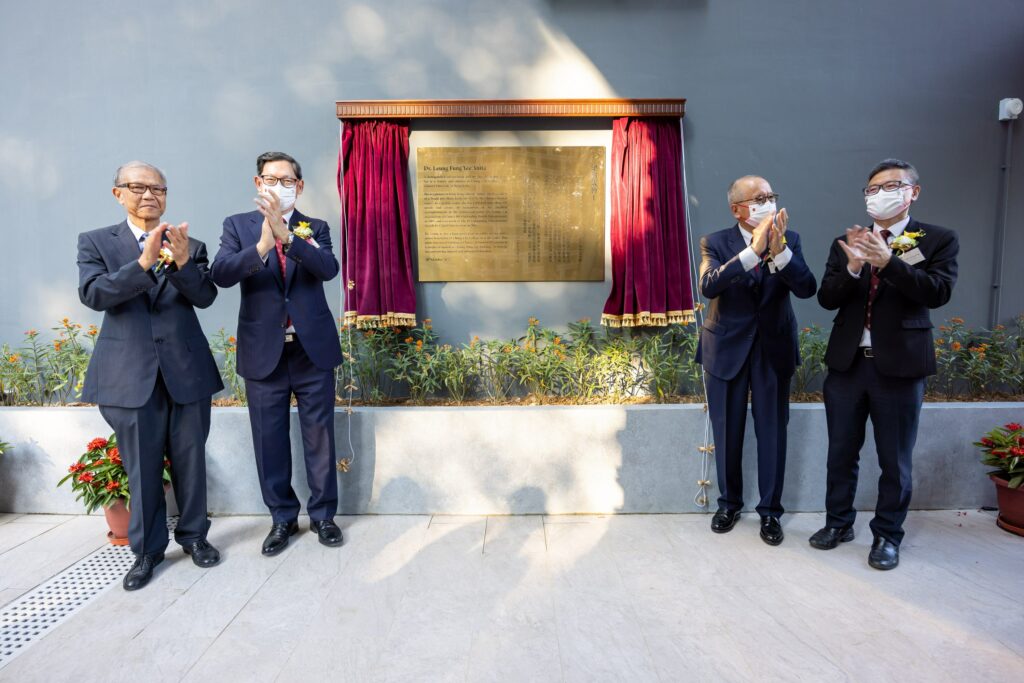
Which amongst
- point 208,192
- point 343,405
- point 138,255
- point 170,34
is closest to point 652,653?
point 343,405

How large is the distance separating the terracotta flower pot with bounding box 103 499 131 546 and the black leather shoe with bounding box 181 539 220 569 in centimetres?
43

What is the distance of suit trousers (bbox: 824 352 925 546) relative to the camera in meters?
2.18

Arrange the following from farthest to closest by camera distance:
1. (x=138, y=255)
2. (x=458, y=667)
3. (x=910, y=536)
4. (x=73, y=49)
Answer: (x=73, y=49) < (x=910, y=536) < (x=138, y=255) < (x=458, y=667)

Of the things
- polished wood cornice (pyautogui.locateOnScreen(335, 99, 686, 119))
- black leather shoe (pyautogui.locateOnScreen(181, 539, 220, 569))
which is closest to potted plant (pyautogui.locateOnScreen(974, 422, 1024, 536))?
polished wood cornice (pyautogui.locateOnScreen(335, 99, 686, 119))

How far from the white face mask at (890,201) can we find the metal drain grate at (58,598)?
3.44 m

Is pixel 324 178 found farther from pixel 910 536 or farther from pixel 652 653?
pixel 910 536

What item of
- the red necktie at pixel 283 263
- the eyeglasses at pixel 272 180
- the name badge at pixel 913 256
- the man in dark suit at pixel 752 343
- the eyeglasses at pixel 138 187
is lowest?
the man in dark suit at pixel 752 343

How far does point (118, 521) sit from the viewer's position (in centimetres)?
249

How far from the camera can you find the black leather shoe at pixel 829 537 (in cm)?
236

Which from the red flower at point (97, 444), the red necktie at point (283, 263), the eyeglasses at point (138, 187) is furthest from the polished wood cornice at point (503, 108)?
the red flower at point (97, 444)

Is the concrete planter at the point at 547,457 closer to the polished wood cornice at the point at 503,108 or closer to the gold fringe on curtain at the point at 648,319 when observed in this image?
the gold fringe on curtain at the point at 648,319

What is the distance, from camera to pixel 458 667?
163cm

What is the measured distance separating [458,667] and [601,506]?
1.30m

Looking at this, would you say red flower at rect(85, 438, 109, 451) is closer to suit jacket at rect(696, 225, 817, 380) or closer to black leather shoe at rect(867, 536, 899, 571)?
suit jacket at rect(696, 225, 817, 380)
